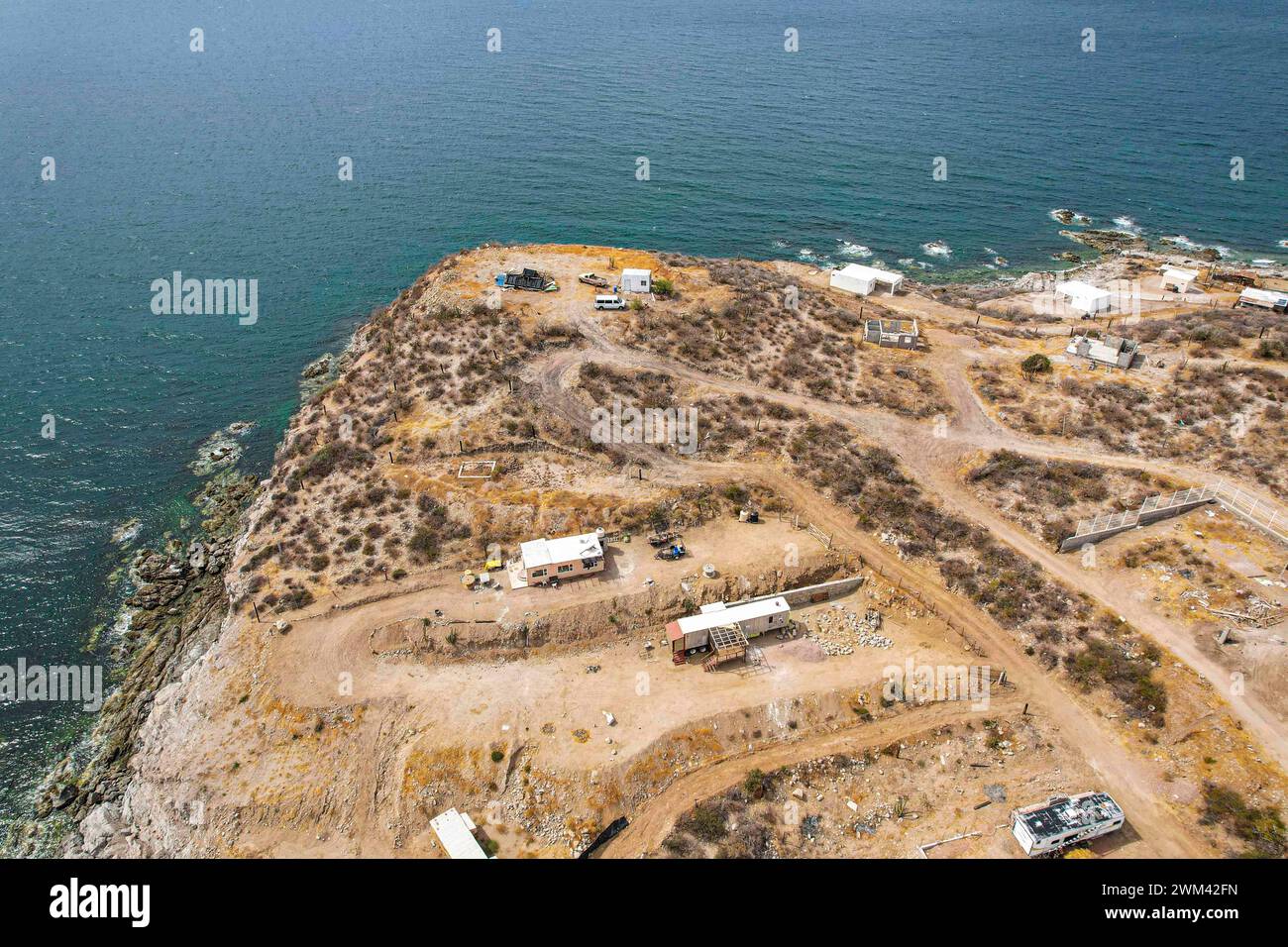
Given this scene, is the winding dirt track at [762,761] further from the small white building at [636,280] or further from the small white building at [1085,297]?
the small white building at [1085,297]

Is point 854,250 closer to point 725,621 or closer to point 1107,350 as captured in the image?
point 1107,350

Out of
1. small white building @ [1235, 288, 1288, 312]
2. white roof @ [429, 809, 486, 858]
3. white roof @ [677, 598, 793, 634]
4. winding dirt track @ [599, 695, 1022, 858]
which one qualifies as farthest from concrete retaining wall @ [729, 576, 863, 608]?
small white building @ [1235, 288, 1288, 312]

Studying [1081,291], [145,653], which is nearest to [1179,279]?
[1081,291]

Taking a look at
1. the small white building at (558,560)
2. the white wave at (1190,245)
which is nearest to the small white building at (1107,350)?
the small white building at (558,560)

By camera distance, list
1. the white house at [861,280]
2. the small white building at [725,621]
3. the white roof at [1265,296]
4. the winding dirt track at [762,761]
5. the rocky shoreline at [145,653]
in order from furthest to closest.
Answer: the white house at [861,280] < the white roof at [1265,296] < the small white building at [725,621] < the rocky shoreline at [145,653] < the winding dirt track at [762,761]

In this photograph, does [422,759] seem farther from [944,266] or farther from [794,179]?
[794,179]
